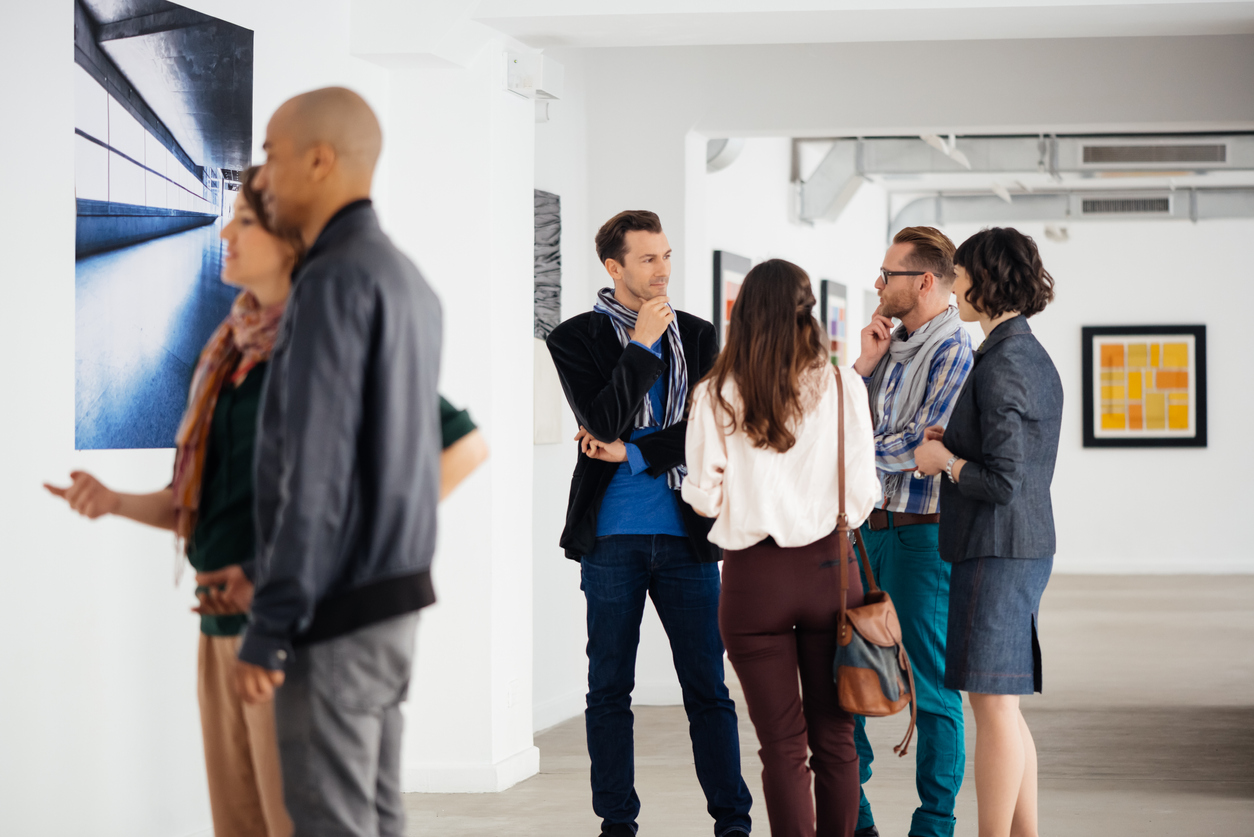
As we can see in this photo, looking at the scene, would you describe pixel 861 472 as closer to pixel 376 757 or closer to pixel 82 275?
pixel 376 757

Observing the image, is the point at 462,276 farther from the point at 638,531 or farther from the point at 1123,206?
the point at 1123,206

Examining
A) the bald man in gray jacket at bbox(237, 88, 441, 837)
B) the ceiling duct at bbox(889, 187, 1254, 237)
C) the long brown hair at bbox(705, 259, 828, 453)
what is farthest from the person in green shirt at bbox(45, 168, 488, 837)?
the ceiling duct at bbox(889, 187, 1254, 237)

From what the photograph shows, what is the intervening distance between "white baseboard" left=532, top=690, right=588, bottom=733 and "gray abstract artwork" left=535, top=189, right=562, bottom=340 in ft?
4.91

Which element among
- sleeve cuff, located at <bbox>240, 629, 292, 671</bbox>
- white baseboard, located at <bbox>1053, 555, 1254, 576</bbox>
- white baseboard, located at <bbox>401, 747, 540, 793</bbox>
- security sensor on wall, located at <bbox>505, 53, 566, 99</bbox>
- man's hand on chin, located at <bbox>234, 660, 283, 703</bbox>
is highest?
security sensor on wall, located at <bbox>505, 53, 566, 99</bbox>

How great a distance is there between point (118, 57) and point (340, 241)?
5.72 feet

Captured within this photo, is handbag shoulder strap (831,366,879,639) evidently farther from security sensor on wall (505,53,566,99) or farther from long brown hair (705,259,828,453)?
security sensor on wall (505,53,566,99)

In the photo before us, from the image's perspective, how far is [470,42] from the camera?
4.18 meters

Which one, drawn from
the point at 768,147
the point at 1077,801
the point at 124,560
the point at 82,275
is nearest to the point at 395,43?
the point at 82,275

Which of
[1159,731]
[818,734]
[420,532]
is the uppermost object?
[420,532]

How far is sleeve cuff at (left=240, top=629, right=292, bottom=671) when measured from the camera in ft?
5.62

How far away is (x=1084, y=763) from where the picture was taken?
4.74 m

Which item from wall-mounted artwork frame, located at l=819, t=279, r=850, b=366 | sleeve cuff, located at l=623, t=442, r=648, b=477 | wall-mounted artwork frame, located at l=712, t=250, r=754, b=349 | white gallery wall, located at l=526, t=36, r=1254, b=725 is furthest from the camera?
wall-mounted artwork frame, located at l=819, t=279, r=850, b=366

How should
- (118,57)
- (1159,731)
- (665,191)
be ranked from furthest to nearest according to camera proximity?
1. (665,191)
2. (1159,731)
3. (118,57)

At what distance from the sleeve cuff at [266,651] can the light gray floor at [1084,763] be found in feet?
7.41
